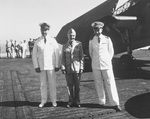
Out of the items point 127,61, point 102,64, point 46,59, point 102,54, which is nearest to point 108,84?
point 102,64

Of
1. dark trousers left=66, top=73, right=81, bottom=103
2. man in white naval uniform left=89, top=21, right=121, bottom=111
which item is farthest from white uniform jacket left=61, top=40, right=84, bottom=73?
man in white naval uniform left=89, top=21, right=121, bottom=111

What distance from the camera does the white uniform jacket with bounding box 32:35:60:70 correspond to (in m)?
5.04

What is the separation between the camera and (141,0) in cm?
1020

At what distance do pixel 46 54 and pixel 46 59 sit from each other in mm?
120

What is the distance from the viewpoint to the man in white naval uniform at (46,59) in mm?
5043

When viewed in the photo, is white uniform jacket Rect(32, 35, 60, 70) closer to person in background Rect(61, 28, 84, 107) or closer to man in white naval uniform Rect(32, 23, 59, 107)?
man in white naval uniform Rect(32, 23, 59, 107)

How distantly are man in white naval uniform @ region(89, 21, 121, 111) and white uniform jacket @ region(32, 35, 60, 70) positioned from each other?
3.00 feet

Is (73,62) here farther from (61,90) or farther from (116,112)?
(61,90)

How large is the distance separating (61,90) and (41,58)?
210 cm

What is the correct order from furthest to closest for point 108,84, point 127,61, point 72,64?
point 127,61, point 72,64, point 108,84

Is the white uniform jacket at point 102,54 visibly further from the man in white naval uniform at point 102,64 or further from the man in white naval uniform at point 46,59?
the man in white naval uniform at point 46,59

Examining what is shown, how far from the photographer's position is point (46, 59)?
198 inches

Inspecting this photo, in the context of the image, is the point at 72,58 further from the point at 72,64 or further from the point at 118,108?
the point at 118,108

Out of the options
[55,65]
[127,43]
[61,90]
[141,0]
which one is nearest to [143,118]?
[55,65]
